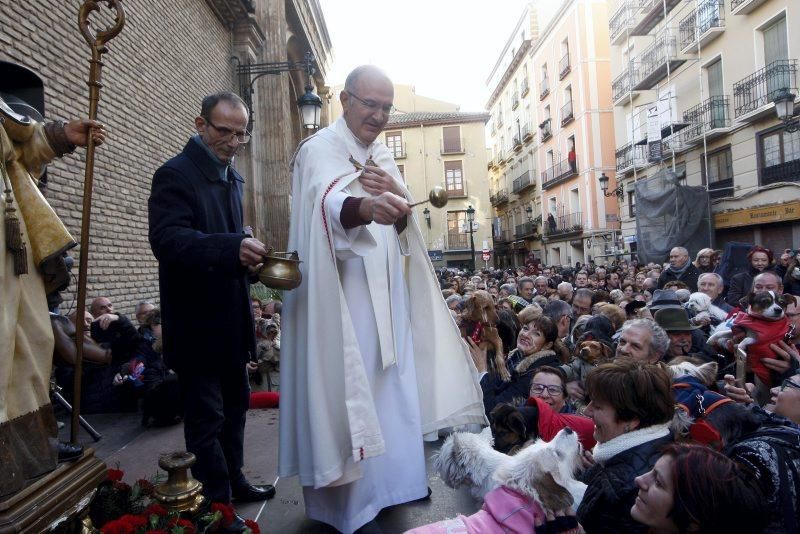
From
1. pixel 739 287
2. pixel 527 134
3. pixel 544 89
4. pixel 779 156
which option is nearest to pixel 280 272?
pixel 739 287

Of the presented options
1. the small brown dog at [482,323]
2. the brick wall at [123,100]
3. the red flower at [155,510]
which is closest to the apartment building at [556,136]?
the brick wall at [123,100]

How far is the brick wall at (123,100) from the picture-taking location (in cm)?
629

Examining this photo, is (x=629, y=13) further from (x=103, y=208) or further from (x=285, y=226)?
(x=103, y=208)

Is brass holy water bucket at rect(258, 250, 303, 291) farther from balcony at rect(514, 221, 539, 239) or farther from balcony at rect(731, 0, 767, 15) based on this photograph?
balcony at rect(514, 221, 539, 239)

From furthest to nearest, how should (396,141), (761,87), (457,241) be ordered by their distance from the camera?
(396,141)
(457,241)
(761,87)

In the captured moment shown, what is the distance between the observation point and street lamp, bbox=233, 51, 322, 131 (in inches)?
438

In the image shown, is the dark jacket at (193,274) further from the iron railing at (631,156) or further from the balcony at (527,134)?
the balcony at (527,134)

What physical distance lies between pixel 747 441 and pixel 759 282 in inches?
136

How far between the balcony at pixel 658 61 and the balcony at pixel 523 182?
58.6ft

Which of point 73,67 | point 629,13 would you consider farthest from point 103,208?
point 629,13

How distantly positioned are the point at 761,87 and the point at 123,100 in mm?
16315

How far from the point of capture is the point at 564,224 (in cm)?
3541

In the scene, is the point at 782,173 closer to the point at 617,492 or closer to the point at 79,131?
the point at 617,492

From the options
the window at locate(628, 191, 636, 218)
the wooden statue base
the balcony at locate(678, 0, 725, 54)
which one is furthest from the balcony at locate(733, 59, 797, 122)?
the wooden statue base
